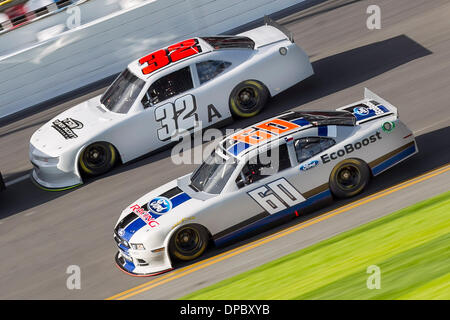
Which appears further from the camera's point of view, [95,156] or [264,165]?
[95,156]

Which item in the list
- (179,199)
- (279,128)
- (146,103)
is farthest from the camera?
(146,103)

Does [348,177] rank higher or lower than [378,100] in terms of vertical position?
lower

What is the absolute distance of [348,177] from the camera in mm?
11078

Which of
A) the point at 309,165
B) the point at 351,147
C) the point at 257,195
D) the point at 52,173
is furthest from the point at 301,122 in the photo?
the point at 52,173

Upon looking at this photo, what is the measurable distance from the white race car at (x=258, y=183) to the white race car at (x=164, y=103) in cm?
252

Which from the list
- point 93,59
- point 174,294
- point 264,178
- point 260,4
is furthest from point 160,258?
point 260,4

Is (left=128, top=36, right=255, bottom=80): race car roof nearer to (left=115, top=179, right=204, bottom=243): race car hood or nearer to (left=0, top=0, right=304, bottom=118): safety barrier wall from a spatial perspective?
(left=115, top=179, right=204, bottom=243): race car hood

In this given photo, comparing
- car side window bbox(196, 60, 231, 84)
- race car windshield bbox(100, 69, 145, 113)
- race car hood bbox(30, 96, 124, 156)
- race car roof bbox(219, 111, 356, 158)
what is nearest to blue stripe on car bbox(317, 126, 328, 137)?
race car roof bbox(219, 111, 356, 158)

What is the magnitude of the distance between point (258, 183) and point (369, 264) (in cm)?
237

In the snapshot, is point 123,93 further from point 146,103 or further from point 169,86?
point 169,86

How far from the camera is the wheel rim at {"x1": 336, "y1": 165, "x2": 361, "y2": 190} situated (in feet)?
36.1

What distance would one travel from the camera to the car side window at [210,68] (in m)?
13.7

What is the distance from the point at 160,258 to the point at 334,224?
2703 millimetres

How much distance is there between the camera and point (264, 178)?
1054 centimetres
